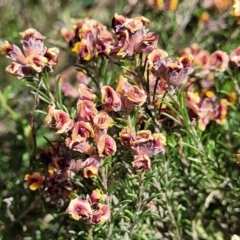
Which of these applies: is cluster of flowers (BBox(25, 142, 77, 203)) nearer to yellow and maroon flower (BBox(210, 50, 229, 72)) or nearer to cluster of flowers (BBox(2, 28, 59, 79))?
cluster of flowers (BBox(2, 28, 59, 79))

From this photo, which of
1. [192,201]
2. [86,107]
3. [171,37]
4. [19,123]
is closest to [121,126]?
[86,107]

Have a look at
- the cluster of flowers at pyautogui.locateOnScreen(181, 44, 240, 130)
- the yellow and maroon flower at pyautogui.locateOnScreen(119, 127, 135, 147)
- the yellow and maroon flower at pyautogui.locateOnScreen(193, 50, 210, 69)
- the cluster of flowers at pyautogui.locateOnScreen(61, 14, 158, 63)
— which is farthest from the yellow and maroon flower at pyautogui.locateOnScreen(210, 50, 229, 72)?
the yellow and maroon flower at pyautogui.locateOnScreen(119, 127, 135, 147)

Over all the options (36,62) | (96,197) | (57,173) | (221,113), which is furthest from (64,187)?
(221,113)

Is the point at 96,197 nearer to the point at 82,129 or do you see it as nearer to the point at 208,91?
the point at 82,129

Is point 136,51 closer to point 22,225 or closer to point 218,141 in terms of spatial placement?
point 218,141

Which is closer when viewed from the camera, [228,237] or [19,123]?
[228,237]

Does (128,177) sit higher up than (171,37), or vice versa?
(171,37)
